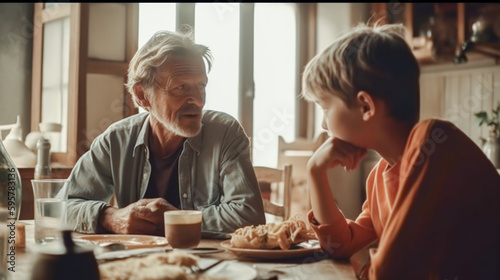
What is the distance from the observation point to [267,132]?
397 cm

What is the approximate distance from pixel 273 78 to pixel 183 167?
2467mm

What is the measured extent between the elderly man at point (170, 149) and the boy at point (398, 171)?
1.65 feet

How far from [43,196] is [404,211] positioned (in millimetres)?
740

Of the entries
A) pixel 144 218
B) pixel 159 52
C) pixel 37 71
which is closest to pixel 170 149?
pixel 159 52

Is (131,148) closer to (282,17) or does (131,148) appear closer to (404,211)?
(404,211)

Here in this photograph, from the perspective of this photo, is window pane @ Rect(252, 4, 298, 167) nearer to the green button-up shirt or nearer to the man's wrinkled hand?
the green button-up shirt

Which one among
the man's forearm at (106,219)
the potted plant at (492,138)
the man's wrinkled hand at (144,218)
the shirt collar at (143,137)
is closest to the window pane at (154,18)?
the shirt collar at (143,137)

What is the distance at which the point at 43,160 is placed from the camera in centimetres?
253

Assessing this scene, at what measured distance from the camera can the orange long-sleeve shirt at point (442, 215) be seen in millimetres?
813

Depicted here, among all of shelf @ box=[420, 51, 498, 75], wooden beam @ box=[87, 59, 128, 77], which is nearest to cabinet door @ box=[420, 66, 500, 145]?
shelf @ box=[420, 51, 498, 75]

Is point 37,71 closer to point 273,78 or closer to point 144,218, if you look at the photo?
point 273,78

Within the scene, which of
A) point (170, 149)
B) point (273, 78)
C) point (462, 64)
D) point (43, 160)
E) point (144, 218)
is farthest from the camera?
point (273, 78)

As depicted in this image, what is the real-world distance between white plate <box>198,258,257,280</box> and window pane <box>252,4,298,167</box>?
300 cm

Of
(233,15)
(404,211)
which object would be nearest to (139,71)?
(404,211)
